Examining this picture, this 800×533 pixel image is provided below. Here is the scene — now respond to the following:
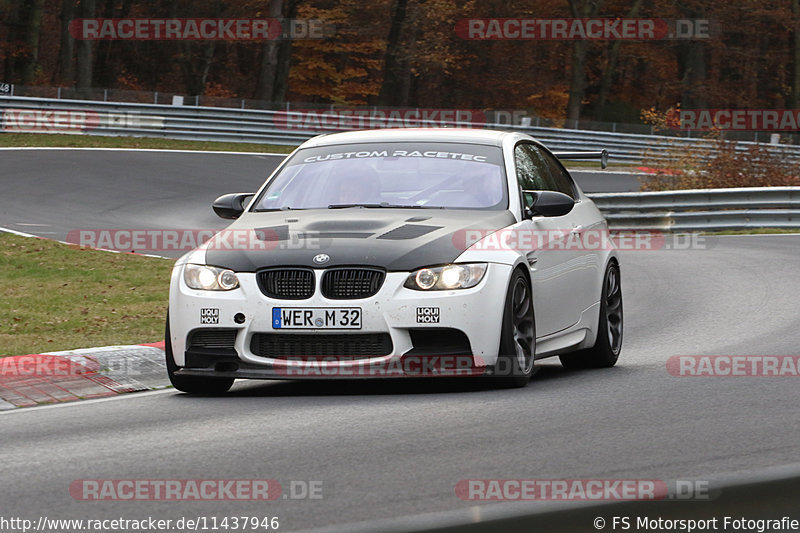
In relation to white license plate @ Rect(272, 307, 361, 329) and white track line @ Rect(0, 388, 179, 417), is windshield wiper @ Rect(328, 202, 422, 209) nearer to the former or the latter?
white license plate @ Rect(272, 307, 361, 329)

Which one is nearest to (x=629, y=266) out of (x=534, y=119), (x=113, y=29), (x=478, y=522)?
(x=478, y=522)

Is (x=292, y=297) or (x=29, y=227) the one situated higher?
(x=292, y=297)

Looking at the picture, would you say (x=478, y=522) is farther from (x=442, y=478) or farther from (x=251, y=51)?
(x=251, y=51)

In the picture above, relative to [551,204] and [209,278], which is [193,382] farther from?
[551,204]

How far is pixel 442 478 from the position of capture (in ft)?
19.5

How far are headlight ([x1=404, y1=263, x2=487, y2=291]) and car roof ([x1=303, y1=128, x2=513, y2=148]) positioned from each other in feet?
5.85

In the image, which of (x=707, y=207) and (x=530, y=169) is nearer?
(x=530, y=169)

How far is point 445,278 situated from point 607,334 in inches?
96.4

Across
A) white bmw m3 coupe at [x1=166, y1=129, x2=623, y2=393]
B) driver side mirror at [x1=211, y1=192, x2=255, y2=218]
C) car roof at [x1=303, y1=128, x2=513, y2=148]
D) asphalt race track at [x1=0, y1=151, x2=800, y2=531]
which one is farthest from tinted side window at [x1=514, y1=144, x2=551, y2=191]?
driver side mirror at [x1=211, y1=192, x2=255, y2=218]

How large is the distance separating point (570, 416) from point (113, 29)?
59874 mm

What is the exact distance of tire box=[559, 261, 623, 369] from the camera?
33.6ft

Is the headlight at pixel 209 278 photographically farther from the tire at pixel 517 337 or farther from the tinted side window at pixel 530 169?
the tinted side window at pixel 530 169

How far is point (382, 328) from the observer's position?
8148 millimetres

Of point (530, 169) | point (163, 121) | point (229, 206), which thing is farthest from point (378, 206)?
point (163, 121)
